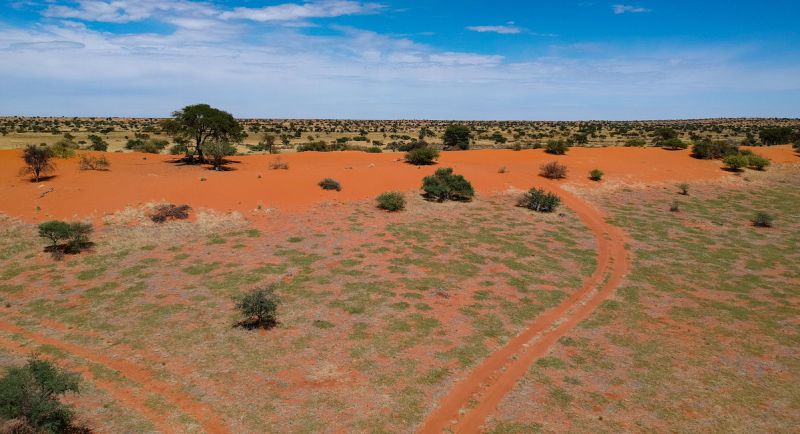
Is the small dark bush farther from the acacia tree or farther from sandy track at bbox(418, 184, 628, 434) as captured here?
sandy track at bbox(418, 184, 628, 434)

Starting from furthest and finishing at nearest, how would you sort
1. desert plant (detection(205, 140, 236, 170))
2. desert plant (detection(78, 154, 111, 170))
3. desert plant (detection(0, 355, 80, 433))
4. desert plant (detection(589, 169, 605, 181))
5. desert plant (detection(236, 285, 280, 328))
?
desert plant (detection(589, 169, 605, 181)), desert plant (detection(205, 140, 236, 170)), desert plant (detection(78, 154, 111, 170)), desert plant (detection(236, 285, 280, 328)), desert plant (detection(0, 355, 80, 433))

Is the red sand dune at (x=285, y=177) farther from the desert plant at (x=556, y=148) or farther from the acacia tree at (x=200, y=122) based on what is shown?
the acacia tree at (x=200, y=122)

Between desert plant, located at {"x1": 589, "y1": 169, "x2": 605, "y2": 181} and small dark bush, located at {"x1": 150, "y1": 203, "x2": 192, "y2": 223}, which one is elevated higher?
desert plant, located at {"x1": 589, "y1": 169, "x2": 605, "y2": 181}

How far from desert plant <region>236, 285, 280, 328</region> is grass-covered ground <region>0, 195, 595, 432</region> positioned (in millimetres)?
371

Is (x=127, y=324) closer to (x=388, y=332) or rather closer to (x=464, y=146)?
(x=388, y=332)

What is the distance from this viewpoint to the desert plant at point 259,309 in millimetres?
12039

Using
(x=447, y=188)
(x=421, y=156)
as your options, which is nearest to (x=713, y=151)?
(x=421, y=156)

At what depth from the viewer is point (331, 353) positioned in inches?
433

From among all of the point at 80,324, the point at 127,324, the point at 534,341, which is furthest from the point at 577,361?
the point at 80,324

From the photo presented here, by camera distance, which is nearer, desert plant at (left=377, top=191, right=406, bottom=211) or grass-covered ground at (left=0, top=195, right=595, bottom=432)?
grass-covered ground at (left=0, top=195, right=595, bottom=432)


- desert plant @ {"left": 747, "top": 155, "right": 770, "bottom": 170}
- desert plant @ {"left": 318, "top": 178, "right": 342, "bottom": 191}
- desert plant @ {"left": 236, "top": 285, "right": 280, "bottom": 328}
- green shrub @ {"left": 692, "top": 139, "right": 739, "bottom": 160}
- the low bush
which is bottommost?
desert plant @ {"left": 236, "top": 285, "right": 280, "bottom": 328}

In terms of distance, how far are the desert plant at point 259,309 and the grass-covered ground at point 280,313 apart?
0.37 metres

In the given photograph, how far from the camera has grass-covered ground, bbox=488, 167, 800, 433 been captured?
29.4ft

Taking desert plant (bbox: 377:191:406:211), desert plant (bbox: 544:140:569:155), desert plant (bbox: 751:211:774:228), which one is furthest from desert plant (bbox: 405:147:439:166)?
desert plant (bbox: 751:211:774:228)
